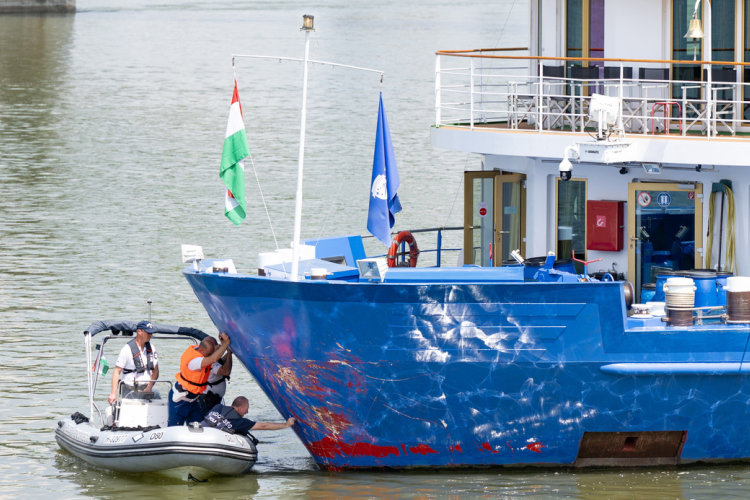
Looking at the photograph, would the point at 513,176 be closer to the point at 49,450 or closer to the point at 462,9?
the point at 49,450

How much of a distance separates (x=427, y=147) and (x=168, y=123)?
10.6 meters

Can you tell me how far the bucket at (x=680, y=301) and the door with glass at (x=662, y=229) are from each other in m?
1.33

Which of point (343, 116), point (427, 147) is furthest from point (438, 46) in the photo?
point (427, 147)

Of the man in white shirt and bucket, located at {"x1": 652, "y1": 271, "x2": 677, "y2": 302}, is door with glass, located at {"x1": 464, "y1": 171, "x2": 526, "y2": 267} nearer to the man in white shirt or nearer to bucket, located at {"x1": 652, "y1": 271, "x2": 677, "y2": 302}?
bucket, located at {"x1": 652, "y1": 271, "x2": 677, "y2": 302}

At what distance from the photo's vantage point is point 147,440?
1155cm

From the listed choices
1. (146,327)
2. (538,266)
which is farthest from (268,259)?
(538,266)

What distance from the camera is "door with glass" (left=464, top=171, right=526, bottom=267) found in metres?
14.0

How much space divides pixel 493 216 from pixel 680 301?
383 cm

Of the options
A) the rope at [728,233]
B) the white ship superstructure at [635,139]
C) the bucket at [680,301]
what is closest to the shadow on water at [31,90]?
the white ship superstructure at [635,139]

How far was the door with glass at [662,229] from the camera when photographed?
12.4m

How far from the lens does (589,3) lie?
1370 centimetres

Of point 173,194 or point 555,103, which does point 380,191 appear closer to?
point 555,103

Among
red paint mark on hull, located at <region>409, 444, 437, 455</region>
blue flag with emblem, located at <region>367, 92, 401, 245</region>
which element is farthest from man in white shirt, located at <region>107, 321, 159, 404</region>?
red paint mark on hull, located at <region>409, 444, 437, 455</region>

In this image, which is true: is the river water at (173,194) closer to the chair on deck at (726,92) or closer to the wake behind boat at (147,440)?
the wake behind boat at (147,440)
